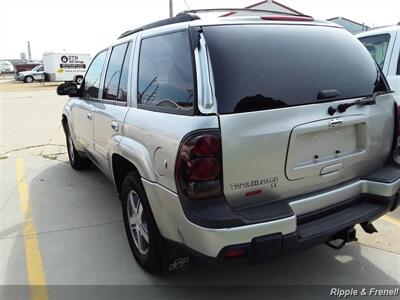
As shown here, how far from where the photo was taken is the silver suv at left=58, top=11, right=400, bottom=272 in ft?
7.34

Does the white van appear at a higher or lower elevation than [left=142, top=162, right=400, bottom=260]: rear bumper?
higher

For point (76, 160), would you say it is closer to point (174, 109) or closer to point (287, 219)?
point (174, 109)

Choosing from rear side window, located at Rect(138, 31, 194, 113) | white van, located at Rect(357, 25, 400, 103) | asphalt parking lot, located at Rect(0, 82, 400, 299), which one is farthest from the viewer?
white van, located at Rect(357, 25, 400, 103)

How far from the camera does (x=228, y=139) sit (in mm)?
2219

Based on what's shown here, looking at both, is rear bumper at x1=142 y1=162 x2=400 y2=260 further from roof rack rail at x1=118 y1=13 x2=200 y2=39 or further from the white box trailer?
the white box trailer

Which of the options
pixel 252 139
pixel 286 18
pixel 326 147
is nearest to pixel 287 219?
pixel 252 139

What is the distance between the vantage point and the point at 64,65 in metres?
37.5

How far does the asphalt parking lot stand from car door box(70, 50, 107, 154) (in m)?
0.77

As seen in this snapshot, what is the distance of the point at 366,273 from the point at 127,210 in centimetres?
203

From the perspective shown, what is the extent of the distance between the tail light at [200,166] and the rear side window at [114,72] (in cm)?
163

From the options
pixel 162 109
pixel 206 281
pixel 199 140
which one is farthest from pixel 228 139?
pixel 206 281

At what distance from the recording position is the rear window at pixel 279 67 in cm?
234

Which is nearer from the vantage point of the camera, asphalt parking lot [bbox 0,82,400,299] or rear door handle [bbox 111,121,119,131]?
asphalt parking lot [bbox 0,82,400,299]

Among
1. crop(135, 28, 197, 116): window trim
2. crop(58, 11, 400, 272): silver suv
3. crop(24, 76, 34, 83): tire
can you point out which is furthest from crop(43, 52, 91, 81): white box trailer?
crop(58, 11, 400, 272): silver suv
